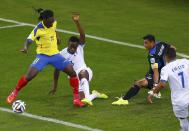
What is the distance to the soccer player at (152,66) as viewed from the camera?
A: 16.9 metres

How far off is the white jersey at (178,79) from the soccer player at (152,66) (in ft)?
11.1

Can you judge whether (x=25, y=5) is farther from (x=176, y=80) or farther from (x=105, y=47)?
(x=176, y=80)

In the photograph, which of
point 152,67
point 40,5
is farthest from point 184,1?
point 152,67

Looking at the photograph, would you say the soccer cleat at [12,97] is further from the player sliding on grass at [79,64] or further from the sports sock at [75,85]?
the sports sock at [75,85]

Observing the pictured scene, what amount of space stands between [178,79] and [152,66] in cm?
385

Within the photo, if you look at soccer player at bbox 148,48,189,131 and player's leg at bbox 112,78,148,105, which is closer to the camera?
soccer player at bbox 148,48,189,131

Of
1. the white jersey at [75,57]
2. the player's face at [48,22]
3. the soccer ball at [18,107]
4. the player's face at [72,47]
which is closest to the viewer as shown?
the soccer ball at [18,107]

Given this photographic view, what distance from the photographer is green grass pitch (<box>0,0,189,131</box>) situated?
15.3 metres

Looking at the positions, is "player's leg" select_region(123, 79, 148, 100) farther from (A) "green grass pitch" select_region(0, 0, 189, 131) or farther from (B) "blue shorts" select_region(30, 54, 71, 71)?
(B) "blue shorts" select_region(30, 54, 71, 71)

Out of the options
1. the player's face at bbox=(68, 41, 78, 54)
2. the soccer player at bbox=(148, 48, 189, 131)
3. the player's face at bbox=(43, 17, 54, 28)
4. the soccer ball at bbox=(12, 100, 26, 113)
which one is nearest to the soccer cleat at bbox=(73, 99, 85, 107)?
the soccer ball at bbox=(12, 100, 26, 113)

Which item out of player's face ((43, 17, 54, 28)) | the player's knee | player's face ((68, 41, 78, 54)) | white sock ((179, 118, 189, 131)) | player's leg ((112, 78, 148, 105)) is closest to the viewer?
white sock ((179, 118, 189, 131))

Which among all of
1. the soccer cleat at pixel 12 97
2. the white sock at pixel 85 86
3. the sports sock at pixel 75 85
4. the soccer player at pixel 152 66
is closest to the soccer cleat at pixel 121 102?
the soccer player at pixel 152 66

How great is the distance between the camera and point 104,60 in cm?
2244

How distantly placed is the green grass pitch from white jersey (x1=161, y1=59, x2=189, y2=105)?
1502 millimetres
